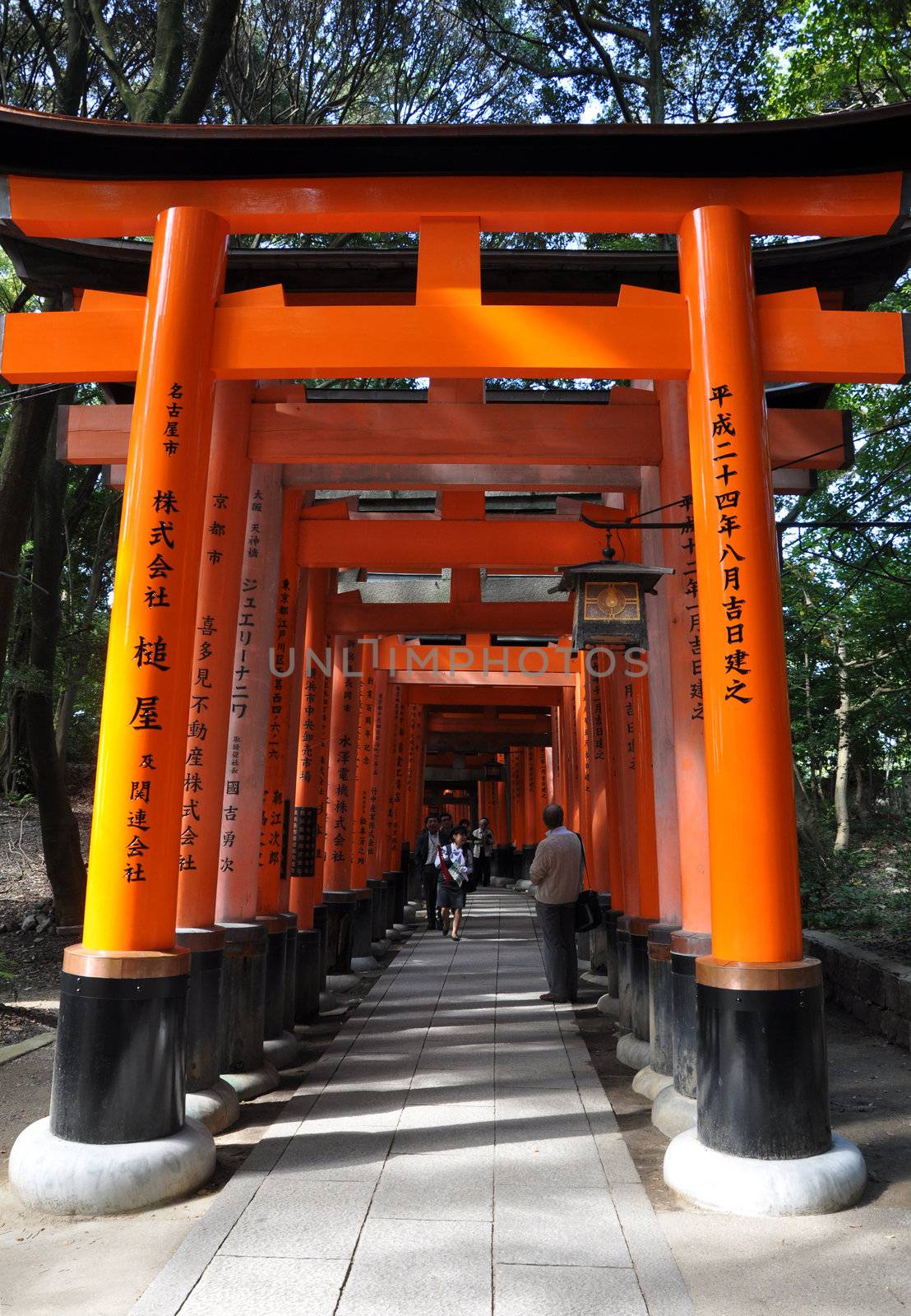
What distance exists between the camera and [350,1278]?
10.1 feet

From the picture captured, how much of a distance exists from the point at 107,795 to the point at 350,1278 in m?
2.22

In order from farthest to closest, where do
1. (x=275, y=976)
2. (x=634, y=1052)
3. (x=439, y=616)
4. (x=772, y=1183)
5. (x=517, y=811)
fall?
(x=517, y=811) → (x=439, y=616) → (x=275, y=976) → (x=634, y=1052) → (x=772, y=1183)

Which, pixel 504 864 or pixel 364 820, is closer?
pixel 364 820

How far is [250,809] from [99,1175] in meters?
2.59

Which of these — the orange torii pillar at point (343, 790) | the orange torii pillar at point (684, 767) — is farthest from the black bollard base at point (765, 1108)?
the orange torii pillar at point (343, 790)

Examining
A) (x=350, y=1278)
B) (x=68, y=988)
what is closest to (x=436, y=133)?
(x=68, y=988)

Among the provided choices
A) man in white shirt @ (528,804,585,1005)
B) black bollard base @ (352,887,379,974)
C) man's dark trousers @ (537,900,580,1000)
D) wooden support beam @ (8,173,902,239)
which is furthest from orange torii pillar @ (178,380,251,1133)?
black bollard base @ (352,887,379,974)

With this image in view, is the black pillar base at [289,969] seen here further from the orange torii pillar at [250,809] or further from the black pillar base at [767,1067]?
the black pillar base at [767,1067]

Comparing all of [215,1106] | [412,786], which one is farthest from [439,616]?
[412,786]

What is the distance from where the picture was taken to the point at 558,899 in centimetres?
841

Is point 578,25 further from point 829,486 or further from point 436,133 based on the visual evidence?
point 436,133

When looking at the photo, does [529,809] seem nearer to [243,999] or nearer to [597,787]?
[597,787]

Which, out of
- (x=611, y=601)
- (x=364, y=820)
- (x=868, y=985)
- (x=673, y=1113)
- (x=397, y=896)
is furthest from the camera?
(x=397, y=896)

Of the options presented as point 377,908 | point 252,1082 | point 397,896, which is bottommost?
point 252,1082
